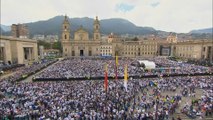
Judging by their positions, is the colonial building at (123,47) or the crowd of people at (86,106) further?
the colonial building at (123,47)

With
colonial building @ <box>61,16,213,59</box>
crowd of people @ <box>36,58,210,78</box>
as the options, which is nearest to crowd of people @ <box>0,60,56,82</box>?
crowd of people @ <box>36,58,210,78</box>

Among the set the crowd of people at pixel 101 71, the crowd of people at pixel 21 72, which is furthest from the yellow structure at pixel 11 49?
the crowd of people at pixel 101 71

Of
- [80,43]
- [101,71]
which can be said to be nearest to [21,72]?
[101,71]

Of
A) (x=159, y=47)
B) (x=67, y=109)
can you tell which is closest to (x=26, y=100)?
(x=67, y=109)

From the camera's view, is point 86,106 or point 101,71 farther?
point 101,71

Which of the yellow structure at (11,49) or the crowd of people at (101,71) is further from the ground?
the yellow structure at (11,49)

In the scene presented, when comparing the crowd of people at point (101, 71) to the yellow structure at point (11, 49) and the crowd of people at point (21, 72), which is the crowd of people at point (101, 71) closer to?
the crowd of people at point (21, 72)

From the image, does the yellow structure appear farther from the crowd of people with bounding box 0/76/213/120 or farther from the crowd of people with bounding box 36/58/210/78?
the crowd of people with bounding box 0/76/213/120

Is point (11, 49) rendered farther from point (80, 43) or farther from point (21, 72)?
point (80, 43)
